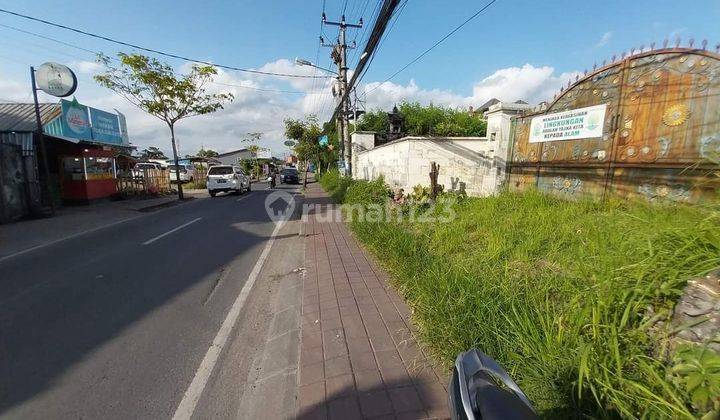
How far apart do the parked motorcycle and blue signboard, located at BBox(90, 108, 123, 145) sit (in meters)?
18.9

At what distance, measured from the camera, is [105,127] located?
625 inches

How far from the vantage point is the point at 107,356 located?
2979 mm

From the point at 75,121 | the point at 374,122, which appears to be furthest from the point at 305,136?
the point at 75,121

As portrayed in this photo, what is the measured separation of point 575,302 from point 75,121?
1846 cm

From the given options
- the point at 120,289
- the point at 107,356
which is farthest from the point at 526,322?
the point at 120,289

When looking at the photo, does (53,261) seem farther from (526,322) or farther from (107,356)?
(526,322)

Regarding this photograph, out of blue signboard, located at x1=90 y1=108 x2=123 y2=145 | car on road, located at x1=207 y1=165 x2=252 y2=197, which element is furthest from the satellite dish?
car on road, located at x1=207 y1=165 x2=252 y2=197

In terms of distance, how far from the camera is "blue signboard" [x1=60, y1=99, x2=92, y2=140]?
→ 514 inches

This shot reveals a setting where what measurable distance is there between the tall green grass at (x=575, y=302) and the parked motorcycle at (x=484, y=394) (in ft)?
2.03

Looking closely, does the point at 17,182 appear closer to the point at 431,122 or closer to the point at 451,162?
the point at 451,162

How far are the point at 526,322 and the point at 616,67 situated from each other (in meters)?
5.39

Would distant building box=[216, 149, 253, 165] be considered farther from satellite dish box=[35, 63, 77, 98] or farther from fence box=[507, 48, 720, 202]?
fence box=[507, 48, 720, 202]

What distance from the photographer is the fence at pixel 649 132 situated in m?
4.22

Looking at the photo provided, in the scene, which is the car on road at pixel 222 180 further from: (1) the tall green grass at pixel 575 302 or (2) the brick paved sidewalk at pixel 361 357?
(1) the tall green grass at pixel 575 302
